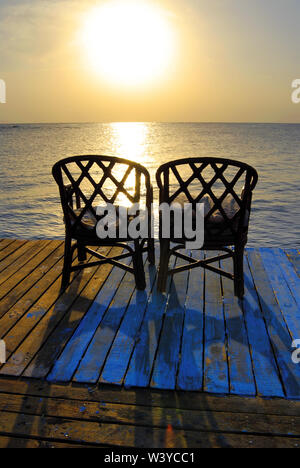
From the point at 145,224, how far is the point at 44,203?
388 inches

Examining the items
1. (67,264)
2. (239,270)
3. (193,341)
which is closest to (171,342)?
(193,341)

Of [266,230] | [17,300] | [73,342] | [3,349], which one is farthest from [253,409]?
[266,230]

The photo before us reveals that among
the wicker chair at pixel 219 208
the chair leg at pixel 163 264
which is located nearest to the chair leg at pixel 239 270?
the wicker chair at pixel 219 208

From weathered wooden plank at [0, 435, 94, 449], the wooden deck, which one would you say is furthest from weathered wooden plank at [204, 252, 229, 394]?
weathered wooden plank at [0, 435, 94, 449]

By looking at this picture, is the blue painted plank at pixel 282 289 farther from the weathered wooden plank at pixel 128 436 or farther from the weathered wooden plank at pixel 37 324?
the weathered wooden plank at pixel 37 324

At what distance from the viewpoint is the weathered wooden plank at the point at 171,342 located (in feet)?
7.61

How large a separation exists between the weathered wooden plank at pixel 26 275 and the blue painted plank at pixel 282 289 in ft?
7.37

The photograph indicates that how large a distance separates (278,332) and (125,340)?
3.62ft

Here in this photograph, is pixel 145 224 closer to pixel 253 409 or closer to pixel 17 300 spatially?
pixel 17 300

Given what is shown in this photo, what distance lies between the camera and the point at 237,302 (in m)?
3.30

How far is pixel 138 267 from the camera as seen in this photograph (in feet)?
11.4

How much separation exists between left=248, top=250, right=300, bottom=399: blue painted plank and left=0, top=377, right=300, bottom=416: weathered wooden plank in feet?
0.53

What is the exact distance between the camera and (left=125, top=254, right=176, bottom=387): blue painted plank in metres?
2.32

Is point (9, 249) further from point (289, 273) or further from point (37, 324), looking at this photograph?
point (289, 273)
